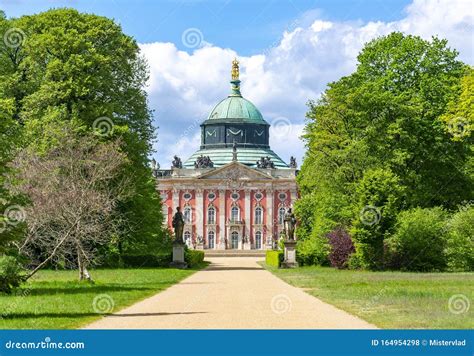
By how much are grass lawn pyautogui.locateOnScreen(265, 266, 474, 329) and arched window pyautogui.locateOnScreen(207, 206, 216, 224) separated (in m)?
77.8

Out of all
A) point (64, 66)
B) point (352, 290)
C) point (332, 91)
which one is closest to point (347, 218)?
point (332, 91)

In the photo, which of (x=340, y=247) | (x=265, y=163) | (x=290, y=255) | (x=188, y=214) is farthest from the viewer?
(x=265, y=163)

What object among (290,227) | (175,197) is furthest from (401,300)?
(175,197)

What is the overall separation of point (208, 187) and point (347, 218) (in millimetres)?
66449

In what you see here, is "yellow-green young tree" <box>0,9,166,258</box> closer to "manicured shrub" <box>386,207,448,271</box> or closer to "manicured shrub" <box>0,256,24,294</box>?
"manicured shrub" <box>386,207,448,271</box>

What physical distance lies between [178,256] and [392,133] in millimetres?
12837

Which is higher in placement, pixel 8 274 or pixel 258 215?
pixel 258 215

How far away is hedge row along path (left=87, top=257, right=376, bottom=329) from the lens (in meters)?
15.8

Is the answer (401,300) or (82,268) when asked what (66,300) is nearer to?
(401,300)

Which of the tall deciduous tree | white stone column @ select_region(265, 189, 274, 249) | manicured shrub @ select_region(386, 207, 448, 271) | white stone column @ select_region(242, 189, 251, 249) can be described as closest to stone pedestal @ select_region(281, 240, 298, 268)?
manicured shrub @ select_region(386, 207, 448, 271)

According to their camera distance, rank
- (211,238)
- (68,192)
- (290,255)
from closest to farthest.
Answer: (68,192) < (290,255) < (211,238)

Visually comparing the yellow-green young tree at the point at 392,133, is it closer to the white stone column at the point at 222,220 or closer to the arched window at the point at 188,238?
the arched window at the point at 188,238

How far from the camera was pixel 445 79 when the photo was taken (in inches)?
1793

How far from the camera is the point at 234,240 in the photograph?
110000 mm
